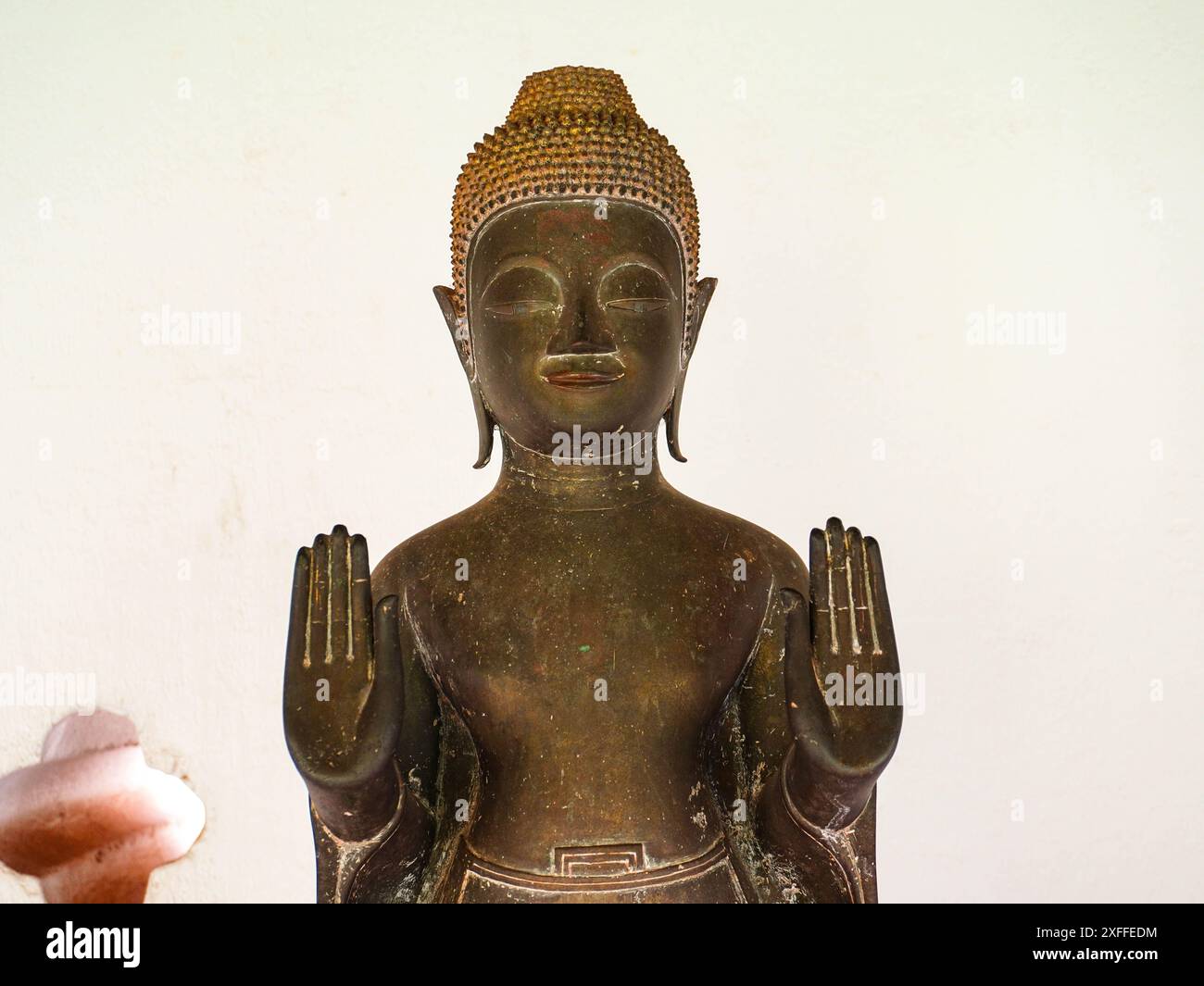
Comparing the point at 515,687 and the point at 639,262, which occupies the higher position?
the point at 639,262

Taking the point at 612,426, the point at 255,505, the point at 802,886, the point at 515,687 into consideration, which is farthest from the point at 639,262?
the point at 255,505

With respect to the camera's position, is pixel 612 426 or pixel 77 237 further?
pixel 77 237

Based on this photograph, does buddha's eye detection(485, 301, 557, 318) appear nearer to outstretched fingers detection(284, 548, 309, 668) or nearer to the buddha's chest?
the buddha's chest

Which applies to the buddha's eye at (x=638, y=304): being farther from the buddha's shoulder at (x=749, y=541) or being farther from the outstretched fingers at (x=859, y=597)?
the outstretched fingers at (x=859, y=597)

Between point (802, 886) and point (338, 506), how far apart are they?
1422mm

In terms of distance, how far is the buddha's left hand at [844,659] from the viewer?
2.19m

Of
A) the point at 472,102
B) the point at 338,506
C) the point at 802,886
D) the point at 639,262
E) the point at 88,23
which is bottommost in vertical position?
the point at 802,886

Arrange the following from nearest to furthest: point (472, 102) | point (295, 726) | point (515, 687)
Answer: point (295, 726), point (515, 687), point (472, 102)

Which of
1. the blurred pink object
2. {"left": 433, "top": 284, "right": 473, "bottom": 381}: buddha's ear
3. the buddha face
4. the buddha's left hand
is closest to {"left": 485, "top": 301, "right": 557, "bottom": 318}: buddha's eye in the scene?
the buddha face

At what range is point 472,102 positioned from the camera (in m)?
3.34

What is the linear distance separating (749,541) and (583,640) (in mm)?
361

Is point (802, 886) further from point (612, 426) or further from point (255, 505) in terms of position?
point (255, 505)

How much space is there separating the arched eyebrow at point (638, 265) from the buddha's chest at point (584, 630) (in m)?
0.41

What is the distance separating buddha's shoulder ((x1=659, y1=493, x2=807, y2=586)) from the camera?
8.16ft
